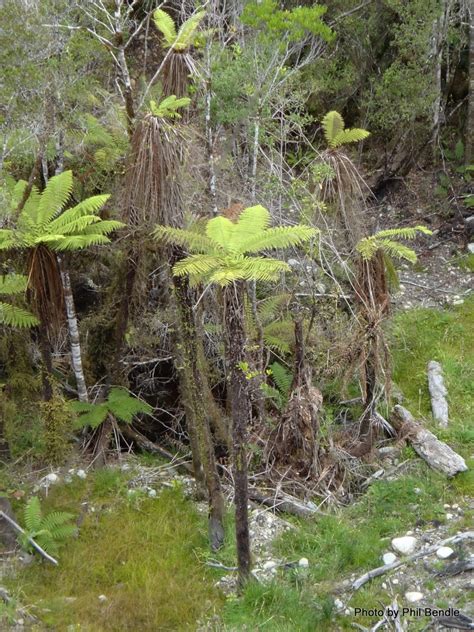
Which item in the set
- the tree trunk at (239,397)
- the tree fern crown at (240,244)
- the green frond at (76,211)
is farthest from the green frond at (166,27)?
the tree trunk at (239,397)

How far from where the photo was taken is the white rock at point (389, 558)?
6.31m

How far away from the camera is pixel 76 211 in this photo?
6895 millimetres

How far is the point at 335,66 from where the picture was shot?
42.4ft

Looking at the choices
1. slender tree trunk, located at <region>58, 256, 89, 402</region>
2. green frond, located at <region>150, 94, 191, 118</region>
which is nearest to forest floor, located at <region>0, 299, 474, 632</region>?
slender tree trunk, located at <region>58, 256, 89, 402</region>

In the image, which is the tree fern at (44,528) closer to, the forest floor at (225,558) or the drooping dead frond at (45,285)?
the forest floor at (225,558)

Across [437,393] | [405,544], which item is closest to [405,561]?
[405,544]

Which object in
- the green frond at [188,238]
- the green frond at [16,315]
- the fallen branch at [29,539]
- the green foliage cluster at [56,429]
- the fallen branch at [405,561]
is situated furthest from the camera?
the green foliage cluster at [56,429]

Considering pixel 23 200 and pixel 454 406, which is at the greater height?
pixel 23 200

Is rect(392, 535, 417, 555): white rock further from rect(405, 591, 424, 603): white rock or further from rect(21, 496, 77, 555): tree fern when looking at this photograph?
rect(21, 496, 77, 555): tree fern

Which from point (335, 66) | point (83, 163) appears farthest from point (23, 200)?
point (335, 66)

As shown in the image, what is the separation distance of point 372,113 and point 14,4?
748cm

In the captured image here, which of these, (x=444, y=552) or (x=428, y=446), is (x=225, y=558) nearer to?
(x=444, y=552)

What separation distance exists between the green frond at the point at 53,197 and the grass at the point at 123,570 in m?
3.09

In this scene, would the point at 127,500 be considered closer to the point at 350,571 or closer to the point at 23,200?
the point at 350,571
